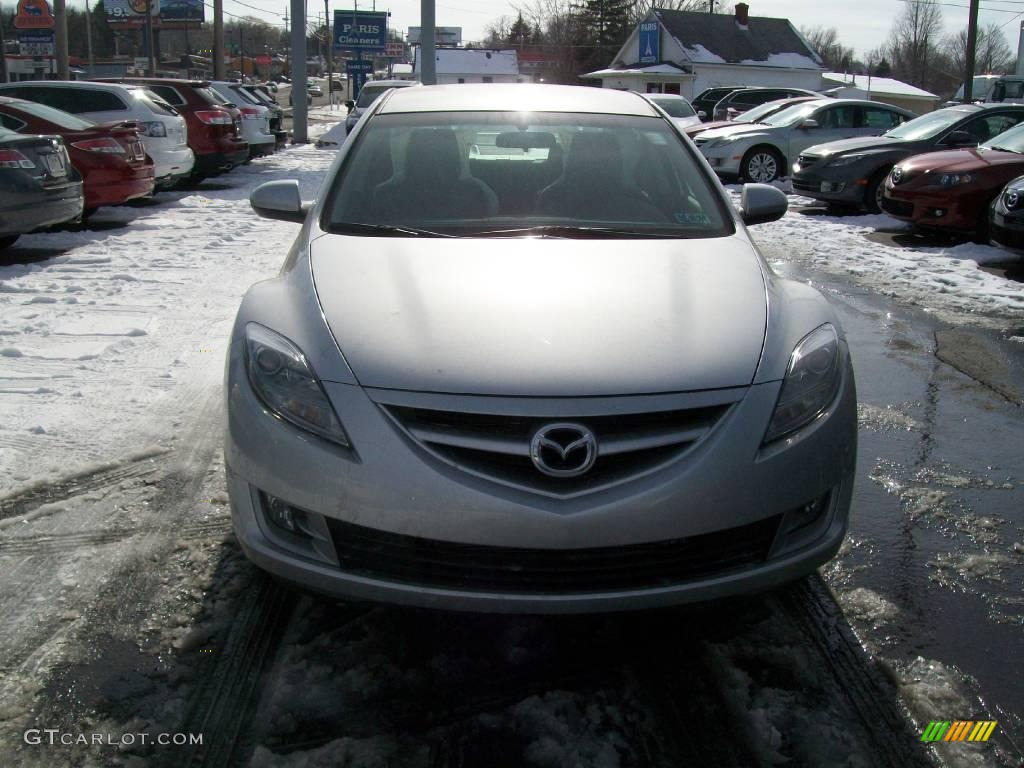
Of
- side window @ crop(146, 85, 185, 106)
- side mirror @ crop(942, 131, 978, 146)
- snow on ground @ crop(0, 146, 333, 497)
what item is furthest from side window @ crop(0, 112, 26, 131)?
side mirror @ crop(942, 131, 978, 146)

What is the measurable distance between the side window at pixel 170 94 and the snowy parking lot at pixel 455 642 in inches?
520

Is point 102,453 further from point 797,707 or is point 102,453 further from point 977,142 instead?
point 977,142

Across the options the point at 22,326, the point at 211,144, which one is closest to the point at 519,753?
the point at 22,326

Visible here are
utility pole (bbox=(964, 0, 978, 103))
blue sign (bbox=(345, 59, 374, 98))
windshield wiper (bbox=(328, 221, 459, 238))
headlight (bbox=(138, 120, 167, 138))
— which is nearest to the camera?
windshield wiper (bbox=(328, 221, 459, 238))

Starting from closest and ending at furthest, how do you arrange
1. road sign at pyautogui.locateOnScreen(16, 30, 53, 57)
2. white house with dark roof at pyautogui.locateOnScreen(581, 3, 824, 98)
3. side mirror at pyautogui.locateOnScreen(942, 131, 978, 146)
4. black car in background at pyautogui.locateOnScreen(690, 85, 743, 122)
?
side mirror at pyautogui.locateOnScreen(942, 131, 978, 146), road sign at pyautogui.locateOnScreen(16, 30, 53, 57), black car in background at pyautogui.locateOnScreen(690, 85, 743, 122), white house with dark roof at pyautogui.locateOnScreen(581, 3, 824, 98)

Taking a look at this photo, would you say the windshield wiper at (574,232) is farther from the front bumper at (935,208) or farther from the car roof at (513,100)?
the front bumper at (935,208)

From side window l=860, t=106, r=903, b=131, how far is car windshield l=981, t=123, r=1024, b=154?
5970 millimetres

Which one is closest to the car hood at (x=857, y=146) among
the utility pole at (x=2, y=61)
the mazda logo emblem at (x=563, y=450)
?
the mazda logo emblem at (x=563, y=450)

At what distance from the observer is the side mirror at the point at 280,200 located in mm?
4297

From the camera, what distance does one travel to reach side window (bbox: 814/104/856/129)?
1767cm

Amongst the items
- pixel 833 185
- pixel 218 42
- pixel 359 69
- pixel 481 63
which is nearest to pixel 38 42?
pixel 218 42

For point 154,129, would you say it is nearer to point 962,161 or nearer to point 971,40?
point 962,161

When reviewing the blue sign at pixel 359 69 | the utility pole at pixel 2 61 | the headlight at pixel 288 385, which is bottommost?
the headlight at pixel 288 385

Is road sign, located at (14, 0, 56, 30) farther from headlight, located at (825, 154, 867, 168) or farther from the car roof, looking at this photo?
the car roof
